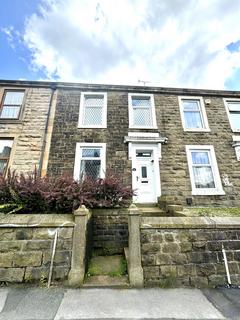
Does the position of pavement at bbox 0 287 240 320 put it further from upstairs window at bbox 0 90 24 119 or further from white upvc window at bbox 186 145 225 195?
upstairs window at bbox 0 90 24 119

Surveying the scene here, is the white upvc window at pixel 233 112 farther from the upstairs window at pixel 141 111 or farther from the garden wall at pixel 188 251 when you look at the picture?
the garden wall at pixel 188 251

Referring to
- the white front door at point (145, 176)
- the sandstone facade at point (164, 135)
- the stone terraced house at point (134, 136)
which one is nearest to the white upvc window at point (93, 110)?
the stone terraced house at point (134, 136)

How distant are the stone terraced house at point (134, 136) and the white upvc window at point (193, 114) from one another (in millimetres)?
51

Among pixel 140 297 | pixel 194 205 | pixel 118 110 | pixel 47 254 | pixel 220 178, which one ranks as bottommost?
pixel 140 297

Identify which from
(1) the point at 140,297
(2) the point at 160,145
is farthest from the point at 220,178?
(1) the point at 140,297

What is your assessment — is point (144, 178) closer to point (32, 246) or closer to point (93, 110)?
point (93, 110)

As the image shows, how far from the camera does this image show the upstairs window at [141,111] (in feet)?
27.8

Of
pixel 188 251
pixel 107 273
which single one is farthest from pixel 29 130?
pixel 188 251

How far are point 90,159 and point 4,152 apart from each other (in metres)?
3.81

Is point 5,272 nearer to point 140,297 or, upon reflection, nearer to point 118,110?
point 140,297

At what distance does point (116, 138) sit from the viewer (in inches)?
314

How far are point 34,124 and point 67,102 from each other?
1.92 metres

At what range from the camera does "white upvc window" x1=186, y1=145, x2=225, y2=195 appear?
756 cm

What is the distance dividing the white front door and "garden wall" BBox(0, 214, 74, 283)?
14.1ft
